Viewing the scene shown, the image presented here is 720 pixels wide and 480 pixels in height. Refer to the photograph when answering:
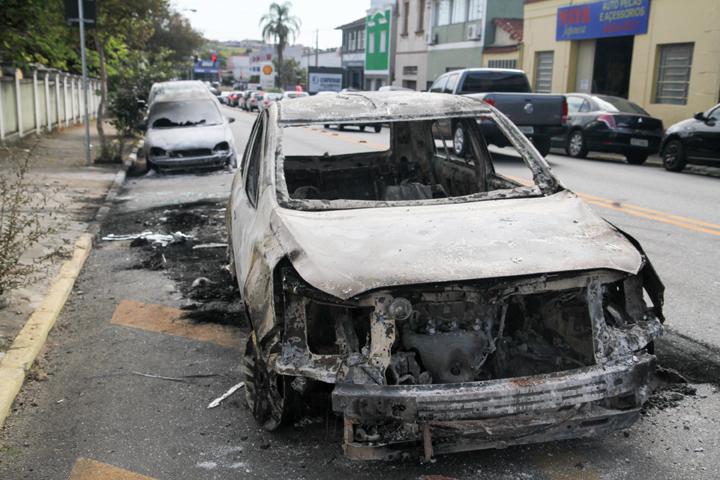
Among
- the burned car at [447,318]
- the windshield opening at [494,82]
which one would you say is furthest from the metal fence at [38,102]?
the burned car at [447,318]

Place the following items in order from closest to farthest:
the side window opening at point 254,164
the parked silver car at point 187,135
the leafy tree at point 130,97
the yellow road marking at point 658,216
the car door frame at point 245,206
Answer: the car door frame at point 245,206 → the side window opening at point 254,164 → the yellow road marking at point 658,216 → the parked silver car at point 187,135 → the leafy tree at point 130,97

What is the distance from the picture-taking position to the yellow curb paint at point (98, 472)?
339 cm

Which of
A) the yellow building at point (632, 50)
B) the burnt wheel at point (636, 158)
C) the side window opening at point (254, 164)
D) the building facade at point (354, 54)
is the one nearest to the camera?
the side window opening at point (254, 164)

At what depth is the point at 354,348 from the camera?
133 inches

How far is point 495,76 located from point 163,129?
313 inches

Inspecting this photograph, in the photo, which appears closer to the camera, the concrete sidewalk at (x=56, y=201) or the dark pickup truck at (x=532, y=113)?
the concrete sidewalk at (x=56, y=201)

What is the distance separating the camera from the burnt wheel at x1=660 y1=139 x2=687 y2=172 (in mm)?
15633

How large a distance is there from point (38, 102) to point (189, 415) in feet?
67.4

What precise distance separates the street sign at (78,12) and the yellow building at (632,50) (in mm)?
16529

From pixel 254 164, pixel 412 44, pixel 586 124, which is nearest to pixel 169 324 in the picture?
pixel 254 164

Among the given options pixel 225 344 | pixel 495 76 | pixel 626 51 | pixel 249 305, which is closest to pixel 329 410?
pixel 249 305

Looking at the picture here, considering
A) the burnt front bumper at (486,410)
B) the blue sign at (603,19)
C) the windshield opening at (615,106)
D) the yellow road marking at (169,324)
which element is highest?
the blue sign at (603,19)

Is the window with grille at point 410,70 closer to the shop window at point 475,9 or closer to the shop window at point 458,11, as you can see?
the shop window at point 458,11

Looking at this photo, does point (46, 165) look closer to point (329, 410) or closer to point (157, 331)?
point (157, 331)
